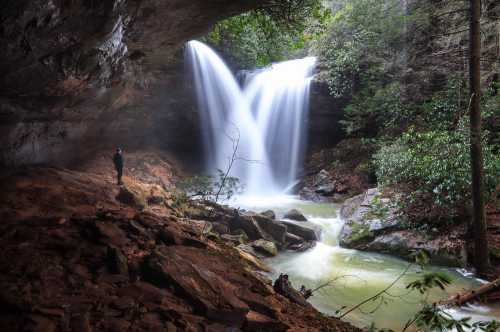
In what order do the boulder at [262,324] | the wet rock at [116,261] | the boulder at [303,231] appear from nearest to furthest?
the boulder at [262,324]
the wet rock at [116,261]
the boulder at [303,231]

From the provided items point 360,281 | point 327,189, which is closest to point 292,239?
point 360,281

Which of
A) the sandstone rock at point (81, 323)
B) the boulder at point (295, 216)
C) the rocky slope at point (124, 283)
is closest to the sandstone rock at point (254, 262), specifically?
the rocky slope at point (124, 283)

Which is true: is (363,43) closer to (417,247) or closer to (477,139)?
(417,247)

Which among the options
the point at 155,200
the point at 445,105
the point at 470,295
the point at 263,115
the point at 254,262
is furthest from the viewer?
the point at 263,115

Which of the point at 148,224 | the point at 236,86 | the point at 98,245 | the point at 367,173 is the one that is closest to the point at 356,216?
the point at 367,173

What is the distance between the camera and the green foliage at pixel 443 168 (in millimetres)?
8453

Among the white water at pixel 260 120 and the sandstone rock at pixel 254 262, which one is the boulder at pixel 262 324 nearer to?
the sandstone rock at pixel 254 262

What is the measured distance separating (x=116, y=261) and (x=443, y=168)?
8.40m

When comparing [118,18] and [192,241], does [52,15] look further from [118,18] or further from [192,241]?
[192,241]

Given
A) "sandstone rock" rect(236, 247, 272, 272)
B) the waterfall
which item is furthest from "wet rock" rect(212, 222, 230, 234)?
the waterfall

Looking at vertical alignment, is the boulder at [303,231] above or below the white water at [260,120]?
below

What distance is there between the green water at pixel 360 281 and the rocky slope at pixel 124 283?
1772 mm

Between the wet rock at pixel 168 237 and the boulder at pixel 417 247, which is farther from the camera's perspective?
the boulder at pixel 417 247

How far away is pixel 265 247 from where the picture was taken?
349 inches
